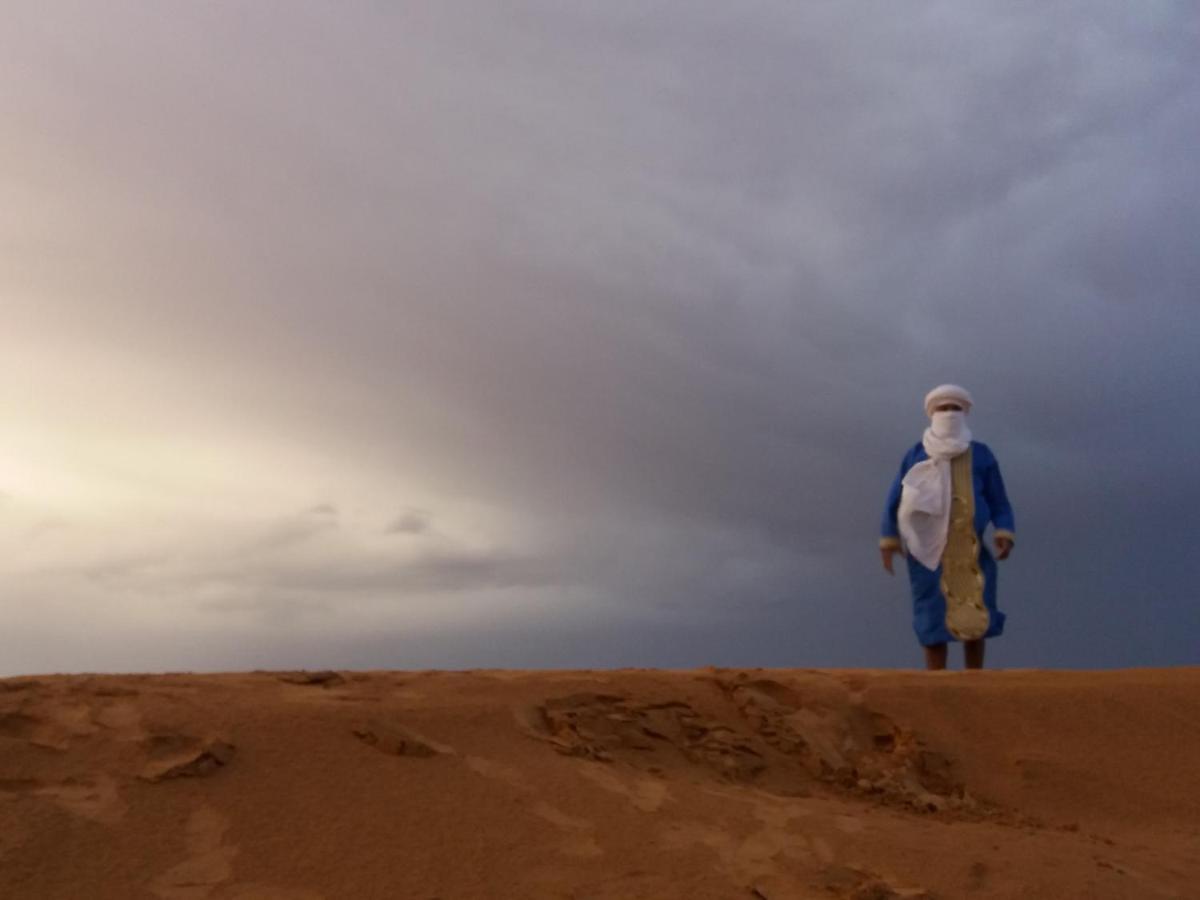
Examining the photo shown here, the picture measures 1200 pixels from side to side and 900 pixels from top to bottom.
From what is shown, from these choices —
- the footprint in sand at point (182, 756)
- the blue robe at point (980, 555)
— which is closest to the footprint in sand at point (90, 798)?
the footprint in sand at point (182, 756)

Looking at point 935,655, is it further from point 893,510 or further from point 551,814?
point 551,814

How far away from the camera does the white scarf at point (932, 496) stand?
892 centimetres

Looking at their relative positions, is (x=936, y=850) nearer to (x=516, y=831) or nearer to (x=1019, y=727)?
(x=516, y=831)

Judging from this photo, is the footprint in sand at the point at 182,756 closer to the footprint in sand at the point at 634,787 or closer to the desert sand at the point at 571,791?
the desert sand at the point at 571,791

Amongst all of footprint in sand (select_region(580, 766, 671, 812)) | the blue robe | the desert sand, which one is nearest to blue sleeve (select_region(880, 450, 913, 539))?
the blue robe

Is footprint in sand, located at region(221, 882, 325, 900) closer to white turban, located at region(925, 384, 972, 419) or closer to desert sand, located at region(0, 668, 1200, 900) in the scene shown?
desert sand, located at region(0, 668, 1200, 900)

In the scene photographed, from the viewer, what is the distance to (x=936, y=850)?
4.07 metres

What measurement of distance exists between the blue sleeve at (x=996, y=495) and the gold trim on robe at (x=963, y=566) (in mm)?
157

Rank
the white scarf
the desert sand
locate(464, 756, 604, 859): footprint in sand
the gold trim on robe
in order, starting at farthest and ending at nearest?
1. the white scarf
2. the gold trim on robe
3. locate(464, 756, 604, 859): footprint in sand
4. the desert sand

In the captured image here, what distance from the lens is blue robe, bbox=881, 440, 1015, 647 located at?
344 inches

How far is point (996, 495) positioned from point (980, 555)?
20.7 inches

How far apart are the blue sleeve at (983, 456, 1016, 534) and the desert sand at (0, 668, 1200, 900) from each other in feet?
10.0

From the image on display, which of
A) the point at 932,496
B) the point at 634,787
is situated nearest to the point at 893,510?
the point at 932,496

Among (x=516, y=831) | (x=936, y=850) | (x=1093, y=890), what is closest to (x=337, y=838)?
(x=516, y=831)
